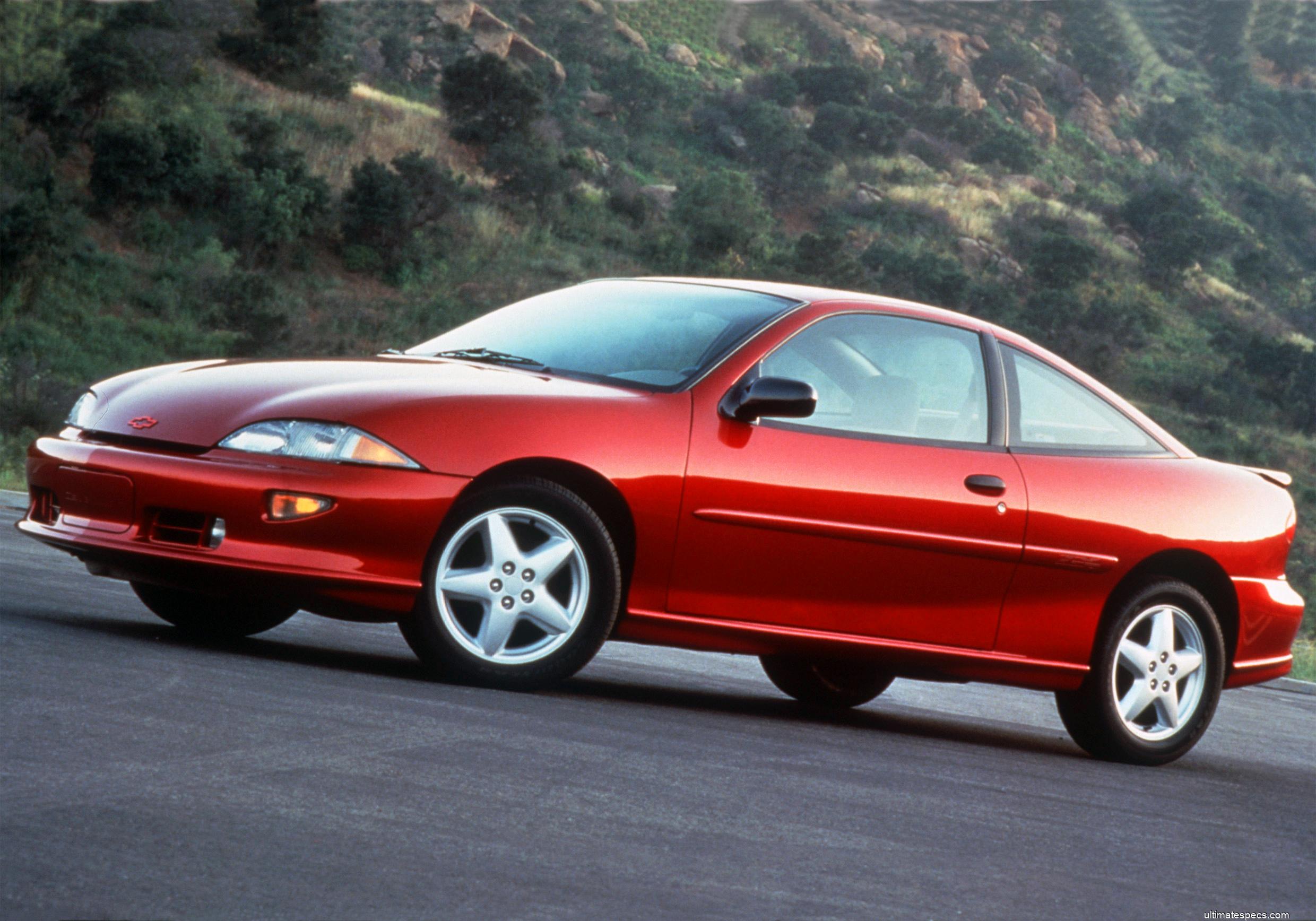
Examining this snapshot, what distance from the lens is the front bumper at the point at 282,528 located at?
5.98m

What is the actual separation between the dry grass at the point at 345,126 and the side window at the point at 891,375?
43.7 meters

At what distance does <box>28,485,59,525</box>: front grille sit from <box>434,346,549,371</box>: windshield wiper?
141cm

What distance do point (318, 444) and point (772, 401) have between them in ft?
4.79

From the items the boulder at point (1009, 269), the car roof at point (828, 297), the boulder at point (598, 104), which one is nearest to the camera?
the car roof at point (828, 297)

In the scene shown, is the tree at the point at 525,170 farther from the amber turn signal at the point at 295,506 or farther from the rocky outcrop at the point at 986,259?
the amber turn signal at the point at 295,506

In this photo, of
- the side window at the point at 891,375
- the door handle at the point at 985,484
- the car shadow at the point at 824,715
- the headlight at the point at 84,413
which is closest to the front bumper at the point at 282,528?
the headlight at the point at 84,413

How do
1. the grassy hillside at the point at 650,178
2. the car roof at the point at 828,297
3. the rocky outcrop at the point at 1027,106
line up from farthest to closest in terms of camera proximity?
the rocky outcrop at the point at 1027,106
the grassy hillside at the point at 650,178
the car roof at the point at 828,297

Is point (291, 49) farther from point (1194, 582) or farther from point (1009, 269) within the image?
point (1194, 582)

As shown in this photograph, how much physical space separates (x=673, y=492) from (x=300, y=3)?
52984 millimetres

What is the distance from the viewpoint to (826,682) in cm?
808

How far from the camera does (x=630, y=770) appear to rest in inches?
205

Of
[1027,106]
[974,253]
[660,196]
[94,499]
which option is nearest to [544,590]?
[94,499]

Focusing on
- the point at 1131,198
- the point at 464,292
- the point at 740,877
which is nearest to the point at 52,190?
the point at 464,292

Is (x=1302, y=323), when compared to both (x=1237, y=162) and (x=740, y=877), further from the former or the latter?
(x=740, y=877)
